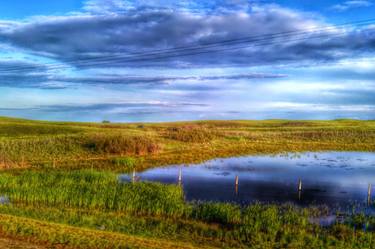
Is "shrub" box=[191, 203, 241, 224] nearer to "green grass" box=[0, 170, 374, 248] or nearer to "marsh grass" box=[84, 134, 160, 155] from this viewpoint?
"green grass" box=[0, 170, 374, 248]

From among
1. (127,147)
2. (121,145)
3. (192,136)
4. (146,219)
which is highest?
(192,136)

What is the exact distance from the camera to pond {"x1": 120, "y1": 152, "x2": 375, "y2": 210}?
30673mm

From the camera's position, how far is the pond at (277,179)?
3067 cm

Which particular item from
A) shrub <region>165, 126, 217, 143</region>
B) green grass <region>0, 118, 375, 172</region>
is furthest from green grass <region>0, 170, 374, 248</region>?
shrub <region>165, 126, 217, 143</region>

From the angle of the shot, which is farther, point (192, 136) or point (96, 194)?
point (192, 136)

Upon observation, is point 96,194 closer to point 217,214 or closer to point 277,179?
point 217,214

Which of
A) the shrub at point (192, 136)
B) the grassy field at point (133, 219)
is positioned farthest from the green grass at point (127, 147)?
the grassy field at point (133, 219)

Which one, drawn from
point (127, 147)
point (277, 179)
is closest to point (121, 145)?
point (127, 147)

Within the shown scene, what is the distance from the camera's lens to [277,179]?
40219mm

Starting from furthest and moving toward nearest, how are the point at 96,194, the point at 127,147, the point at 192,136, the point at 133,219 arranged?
the point at 192,136
the point at 127,147
the point at 96,194
the point at 133,219

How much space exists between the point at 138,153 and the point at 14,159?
15.4 m

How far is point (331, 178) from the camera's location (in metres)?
42.0

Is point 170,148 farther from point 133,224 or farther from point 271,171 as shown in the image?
point 133,224

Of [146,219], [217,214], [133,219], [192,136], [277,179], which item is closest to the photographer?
[133,219]
